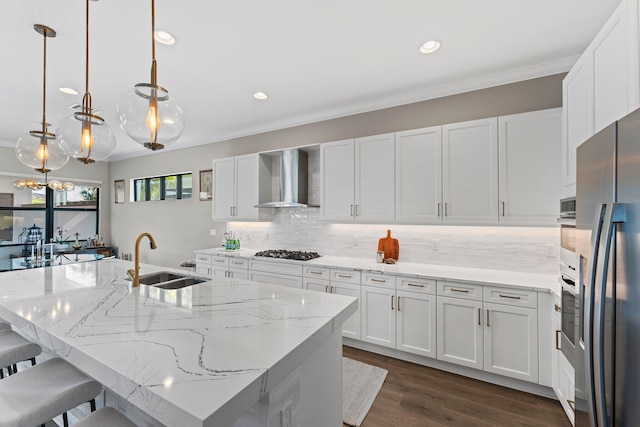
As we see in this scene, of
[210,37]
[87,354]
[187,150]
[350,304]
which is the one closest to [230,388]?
[87,354]

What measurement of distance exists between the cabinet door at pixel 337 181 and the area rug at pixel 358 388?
1.56 m

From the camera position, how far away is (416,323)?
8.81ft

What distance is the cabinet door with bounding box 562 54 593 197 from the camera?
1.65 metres

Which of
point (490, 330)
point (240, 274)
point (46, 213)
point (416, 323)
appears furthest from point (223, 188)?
point (46, 213)

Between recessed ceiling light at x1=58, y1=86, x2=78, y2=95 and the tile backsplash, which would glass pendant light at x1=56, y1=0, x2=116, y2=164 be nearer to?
recessed ceiling light at x1=58, y1=86, x2=78, y2=95

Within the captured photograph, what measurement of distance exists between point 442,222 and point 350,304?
1.68 m

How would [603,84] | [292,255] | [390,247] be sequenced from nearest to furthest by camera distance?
[603,84] < [390,247] < [292,255]

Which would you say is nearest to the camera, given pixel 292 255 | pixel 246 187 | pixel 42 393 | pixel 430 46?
pixel 42 393

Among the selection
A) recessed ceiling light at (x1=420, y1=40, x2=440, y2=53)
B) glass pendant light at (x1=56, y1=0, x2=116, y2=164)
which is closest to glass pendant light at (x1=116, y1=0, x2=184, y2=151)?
glass pendant light at (x1=56, y1=0, x2=116, y2=164)

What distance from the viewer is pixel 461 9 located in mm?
1895

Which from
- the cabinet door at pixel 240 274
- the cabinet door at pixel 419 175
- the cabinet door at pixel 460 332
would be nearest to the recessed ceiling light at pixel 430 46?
the cabinet door at pixel 419 175

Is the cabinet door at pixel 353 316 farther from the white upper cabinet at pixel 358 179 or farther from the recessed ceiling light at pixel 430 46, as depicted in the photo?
the recessed ceiling light at pixel 430 46

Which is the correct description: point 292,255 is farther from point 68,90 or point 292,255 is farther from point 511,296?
point 68,90

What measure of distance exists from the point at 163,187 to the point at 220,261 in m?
2.63
